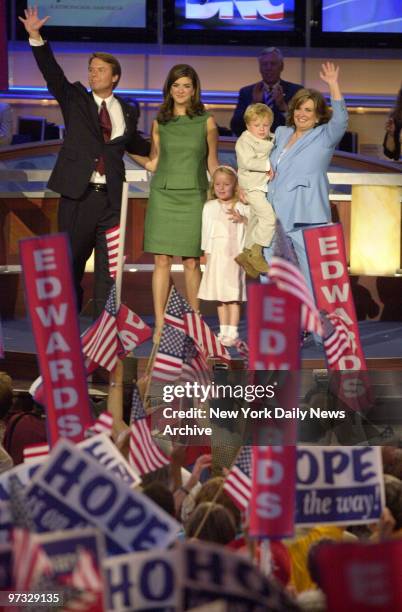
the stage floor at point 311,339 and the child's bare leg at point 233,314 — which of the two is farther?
the stage floor at point 311,339

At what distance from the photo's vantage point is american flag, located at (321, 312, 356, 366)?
16.7ft

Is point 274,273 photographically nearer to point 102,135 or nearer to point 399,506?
point 399,506

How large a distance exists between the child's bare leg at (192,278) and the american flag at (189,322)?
1627 mm

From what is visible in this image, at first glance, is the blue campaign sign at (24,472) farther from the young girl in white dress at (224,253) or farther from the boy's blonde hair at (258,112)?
the boy's blonde hair at (258,112)

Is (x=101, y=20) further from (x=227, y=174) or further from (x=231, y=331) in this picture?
(x=231, y=331)

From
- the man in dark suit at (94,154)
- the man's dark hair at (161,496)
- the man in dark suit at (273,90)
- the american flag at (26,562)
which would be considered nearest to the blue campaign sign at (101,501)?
the american flag at (26,562)

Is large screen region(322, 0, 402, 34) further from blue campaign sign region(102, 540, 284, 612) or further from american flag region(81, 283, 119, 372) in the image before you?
blue campaign sign region(102, 540, 284, 612)

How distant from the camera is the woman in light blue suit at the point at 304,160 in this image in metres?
6.61

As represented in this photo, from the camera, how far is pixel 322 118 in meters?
6.68

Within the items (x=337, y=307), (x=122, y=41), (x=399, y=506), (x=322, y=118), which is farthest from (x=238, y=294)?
(x=122, y=41)

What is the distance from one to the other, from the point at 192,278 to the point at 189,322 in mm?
2010

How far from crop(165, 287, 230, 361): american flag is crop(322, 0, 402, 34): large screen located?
28.7 ft

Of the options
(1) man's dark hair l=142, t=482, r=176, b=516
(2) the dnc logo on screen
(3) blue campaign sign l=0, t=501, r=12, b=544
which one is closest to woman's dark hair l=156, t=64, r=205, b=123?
(1) man's dark hair l=142, t=482, r=176, b=516

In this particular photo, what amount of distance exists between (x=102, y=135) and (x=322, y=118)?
109cm
